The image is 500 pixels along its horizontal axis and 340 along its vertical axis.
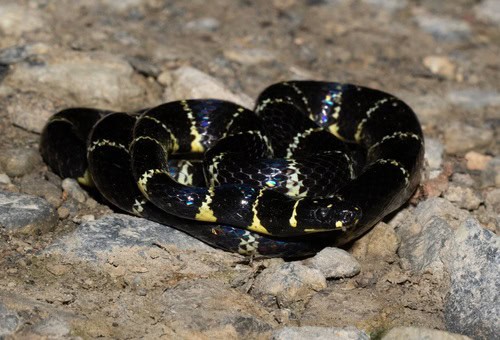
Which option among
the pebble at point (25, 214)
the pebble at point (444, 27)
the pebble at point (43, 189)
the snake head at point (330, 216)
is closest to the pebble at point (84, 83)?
the pebble at point (43, 189)

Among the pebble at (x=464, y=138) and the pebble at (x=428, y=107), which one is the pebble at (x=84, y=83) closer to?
the pebble at (x=428, y=107)

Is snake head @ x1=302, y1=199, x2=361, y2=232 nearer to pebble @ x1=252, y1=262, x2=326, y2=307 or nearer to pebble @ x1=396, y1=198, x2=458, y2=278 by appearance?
pebble @ x1=252, y1=262, x2=326, y2=307

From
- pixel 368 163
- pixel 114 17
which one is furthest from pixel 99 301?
pixel 114 17

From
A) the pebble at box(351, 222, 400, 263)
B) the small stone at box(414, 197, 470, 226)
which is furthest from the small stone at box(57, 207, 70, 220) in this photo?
the small stone at box(414, 197, 470, 226)

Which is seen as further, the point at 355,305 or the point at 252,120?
the point at 252,120

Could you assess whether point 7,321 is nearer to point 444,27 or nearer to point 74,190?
point 74,190

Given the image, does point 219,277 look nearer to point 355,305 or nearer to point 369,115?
point 355,305

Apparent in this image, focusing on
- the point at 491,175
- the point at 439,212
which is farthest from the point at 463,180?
the point at 439,212
